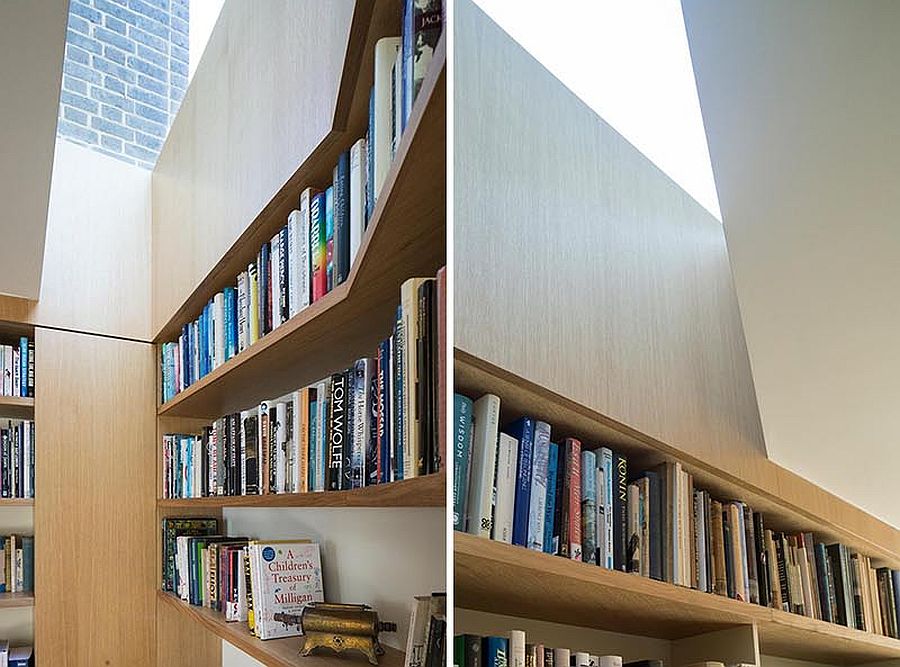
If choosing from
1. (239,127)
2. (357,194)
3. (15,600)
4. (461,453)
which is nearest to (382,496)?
(357,194)

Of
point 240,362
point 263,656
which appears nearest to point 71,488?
point 240,362

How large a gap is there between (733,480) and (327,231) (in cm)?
97

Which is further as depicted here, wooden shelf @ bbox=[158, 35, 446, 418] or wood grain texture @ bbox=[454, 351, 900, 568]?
wooden shelf @ bbox=[158, 35, 446, 418]

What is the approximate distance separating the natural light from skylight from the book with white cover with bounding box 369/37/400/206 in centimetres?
60

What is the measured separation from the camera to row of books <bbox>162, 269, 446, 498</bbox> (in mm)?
802

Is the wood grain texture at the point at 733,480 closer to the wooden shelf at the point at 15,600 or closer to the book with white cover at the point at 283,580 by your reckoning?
the book with white cover at the point at 283,580

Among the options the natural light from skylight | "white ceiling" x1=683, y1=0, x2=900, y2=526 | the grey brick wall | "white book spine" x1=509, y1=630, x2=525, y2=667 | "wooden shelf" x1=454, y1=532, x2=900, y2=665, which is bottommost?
"white book spine" x1=509, y1=630, x2=525, y2=667

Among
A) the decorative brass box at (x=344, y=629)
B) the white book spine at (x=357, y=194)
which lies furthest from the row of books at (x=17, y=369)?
the white book spine at (x=357, y=194)

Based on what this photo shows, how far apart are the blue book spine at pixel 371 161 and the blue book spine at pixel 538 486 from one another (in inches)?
28.7

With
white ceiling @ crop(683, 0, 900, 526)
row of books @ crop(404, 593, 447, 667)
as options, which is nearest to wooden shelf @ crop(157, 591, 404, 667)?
row of books @ crop(404, 593, 447, 667)

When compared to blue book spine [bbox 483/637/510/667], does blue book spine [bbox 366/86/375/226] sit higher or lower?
higher

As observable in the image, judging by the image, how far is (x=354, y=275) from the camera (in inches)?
36.3

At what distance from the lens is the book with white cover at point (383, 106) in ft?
2.82

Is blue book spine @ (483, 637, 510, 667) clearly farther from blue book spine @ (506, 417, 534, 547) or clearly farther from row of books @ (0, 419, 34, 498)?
row of books @ (0, 419, 34, 498)
